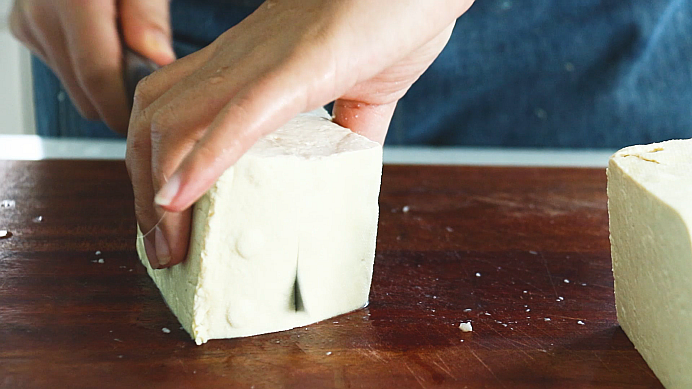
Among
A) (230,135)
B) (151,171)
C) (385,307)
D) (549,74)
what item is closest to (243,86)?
(230,135)

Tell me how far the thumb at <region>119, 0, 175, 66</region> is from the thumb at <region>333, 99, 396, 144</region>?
32 cm

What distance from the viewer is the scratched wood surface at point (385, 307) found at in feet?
3.10

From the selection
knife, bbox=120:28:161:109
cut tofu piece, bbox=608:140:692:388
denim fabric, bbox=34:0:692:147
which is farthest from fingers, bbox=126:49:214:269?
denim fabric, bbox=34:0:692:147

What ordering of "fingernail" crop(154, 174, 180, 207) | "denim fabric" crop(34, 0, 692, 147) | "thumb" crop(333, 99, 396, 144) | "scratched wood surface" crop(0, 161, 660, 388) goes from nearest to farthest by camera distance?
"fingernail" crop(154, 174, 180, 207), "scratched wood surface" crop(0, 161, 660, 388), "thumb" crop(333, 99, 396, 144), "denim fabric" crop(34, 0, 692, 147)

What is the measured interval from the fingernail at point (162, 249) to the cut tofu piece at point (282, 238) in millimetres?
28

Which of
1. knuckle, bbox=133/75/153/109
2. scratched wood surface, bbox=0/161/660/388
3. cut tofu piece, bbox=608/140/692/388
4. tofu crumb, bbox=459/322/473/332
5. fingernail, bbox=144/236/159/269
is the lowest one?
scratched wood surface, bbox=0/161/660/388

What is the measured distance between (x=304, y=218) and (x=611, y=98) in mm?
1086

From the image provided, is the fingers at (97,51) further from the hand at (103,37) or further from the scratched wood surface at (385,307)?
the scratched wood surface at (385,307)

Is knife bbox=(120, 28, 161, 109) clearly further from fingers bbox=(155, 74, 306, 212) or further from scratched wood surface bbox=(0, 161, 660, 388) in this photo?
fingers bbox=(155, 74, 306, 212)

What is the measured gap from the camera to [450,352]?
1.00 m

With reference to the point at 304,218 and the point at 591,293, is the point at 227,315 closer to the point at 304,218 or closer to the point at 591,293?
the point at 304,218

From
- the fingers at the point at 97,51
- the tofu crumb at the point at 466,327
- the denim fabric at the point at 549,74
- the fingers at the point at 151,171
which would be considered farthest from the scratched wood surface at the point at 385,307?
the denim fabric at the point at 549,74

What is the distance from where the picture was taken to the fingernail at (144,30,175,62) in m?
1.30

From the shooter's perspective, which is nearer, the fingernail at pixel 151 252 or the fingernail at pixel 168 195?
the fingernail at pixel 168 195
